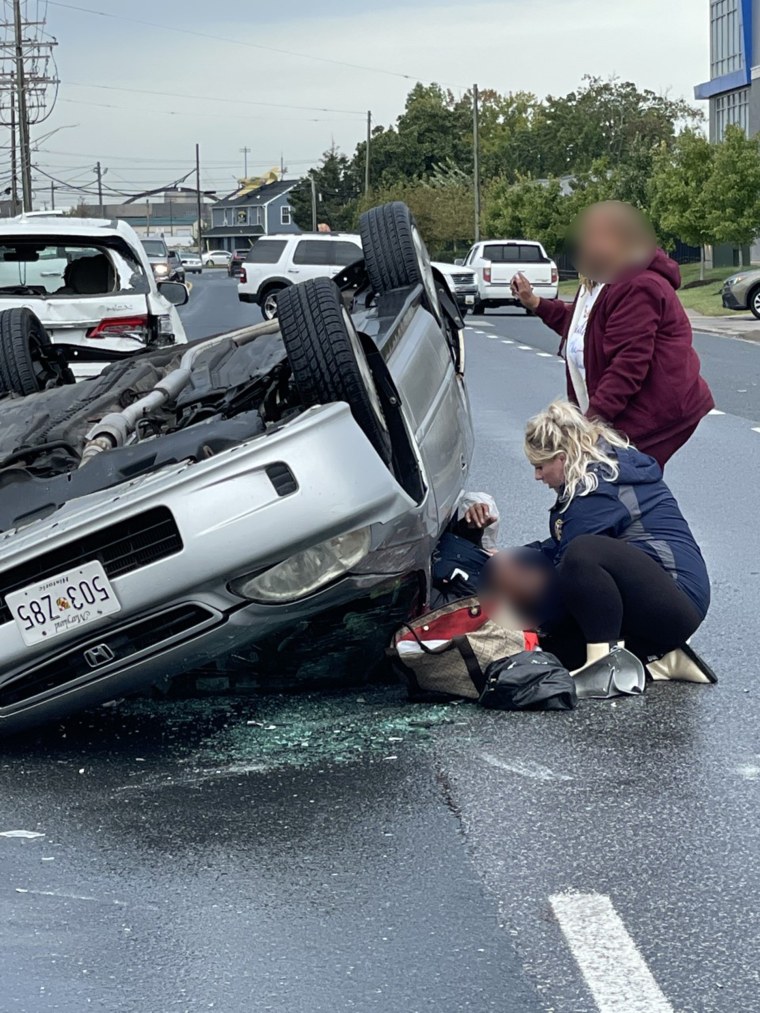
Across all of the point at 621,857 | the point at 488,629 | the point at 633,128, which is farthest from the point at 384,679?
the point at 633,128

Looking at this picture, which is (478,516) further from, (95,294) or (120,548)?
(95,294)

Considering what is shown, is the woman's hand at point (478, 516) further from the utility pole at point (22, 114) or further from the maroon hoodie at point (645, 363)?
the utility pole at point (22, 114)

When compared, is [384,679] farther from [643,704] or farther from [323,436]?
[323,436]

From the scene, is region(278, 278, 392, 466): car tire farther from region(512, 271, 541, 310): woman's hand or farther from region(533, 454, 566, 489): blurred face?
region(512, 271, 541, 310): woman's hand

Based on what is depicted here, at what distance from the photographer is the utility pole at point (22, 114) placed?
6438 centimetres

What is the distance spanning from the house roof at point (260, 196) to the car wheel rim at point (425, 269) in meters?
167

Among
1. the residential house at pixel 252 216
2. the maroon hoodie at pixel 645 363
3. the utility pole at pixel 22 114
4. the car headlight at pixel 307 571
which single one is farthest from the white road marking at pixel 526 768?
the residential house at pixel 252 216

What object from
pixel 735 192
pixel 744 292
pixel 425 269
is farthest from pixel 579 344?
pixel 735 192

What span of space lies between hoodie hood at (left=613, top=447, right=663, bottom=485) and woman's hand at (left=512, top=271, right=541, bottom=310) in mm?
1441

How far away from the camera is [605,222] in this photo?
6805 mm

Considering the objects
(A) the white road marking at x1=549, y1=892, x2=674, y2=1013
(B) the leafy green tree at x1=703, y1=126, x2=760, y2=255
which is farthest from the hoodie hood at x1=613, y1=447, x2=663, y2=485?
(B) the leafy green tree at x1=703, y1=126, x2=760, y2=255

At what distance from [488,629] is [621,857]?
151 centimetres

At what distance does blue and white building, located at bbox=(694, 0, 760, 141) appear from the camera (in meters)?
67.8

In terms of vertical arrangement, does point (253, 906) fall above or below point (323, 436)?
below
